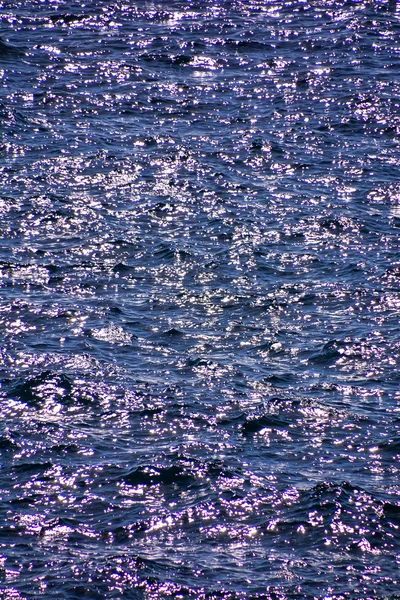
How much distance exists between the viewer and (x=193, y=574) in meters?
22.5

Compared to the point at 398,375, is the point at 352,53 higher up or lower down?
higher up

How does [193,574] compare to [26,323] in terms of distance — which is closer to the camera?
[193,574]

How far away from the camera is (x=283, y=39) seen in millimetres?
55750

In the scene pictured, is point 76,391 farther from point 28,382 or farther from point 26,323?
point 26,323

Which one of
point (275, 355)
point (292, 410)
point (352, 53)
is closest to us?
point (292, 410)

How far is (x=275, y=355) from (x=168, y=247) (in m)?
8.40

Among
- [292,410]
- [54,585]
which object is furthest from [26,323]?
[54,585]

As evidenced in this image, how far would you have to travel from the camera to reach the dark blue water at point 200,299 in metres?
23.9

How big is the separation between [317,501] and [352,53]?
3564 cm

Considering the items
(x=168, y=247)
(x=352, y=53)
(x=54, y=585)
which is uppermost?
(x=352, y=53)

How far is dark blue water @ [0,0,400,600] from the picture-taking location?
2388 cm

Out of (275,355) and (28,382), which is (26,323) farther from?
(275,355)

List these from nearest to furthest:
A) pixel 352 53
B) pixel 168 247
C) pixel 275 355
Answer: pixel 275 355 < pixel 168 247 < pixel 352 53

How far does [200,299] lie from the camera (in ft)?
114
